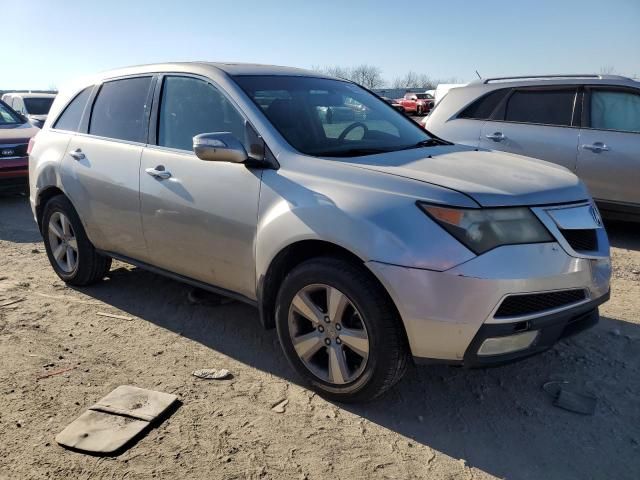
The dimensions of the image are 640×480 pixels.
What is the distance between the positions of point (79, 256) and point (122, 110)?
128cm

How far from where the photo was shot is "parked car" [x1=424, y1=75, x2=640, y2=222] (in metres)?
6.22

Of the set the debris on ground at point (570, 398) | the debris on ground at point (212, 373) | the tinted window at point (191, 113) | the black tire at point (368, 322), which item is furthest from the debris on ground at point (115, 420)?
the debris on ground at point (570, 398)

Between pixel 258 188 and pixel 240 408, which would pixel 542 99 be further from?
pixel 240 408

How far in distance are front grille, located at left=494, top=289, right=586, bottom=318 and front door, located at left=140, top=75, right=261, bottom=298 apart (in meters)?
1.45

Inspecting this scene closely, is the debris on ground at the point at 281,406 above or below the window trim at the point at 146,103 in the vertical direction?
below

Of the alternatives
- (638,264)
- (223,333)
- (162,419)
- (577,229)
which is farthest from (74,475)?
(638,264)

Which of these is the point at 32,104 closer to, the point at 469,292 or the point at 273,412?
the point at 273,412

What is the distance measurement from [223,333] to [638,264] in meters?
3.94

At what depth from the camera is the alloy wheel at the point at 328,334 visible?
3041mm

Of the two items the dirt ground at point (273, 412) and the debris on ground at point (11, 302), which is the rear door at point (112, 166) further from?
the debris on ground at point (11, 302)

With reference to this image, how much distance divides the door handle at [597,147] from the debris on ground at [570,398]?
3.71 m

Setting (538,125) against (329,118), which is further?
(538,125)

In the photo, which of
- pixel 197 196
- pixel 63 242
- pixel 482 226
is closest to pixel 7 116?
pixel 63 242

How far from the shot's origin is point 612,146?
246 inches
